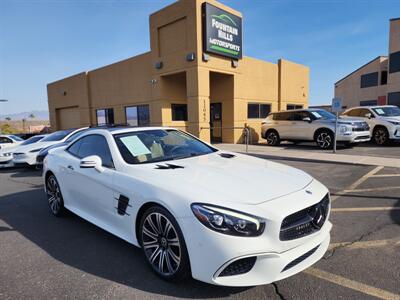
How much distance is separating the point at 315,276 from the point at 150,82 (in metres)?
15.0

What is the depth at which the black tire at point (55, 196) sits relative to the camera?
4.84 m

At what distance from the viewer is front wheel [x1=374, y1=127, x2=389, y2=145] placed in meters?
12.9

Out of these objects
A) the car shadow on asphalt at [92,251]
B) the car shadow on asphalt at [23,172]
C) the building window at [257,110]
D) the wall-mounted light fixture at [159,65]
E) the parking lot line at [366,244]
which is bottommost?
the car shadow on asphalt at [23,172]

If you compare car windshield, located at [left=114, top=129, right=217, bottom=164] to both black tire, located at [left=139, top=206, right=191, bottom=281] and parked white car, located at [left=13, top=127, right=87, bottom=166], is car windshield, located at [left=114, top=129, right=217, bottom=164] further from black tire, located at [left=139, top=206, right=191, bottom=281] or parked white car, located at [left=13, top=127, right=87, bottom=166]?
parked white car, located at [left=13, top=127, right=87, bottom=166]

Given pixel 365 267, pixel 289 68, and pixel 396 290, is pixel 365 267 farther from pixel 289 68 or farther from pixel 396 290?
→ pixel 289 68

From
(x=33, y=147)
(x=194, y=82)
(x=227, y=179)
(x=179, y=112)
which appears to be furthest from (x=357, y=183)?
(x=179, y=112)

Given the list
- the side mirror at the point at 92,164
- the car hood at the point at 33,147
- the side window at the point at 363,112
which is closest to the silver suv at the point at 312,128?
the side window at the point at 363,112

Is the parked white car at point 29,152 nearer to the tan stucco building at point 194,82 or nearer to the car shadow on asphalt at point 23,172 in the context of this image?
the car shadow on asphalt at point 23,172

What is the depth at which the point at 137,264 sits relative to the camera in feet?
10.6

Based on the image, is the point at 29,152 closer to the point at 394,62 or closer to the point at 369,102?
the point at 394,62

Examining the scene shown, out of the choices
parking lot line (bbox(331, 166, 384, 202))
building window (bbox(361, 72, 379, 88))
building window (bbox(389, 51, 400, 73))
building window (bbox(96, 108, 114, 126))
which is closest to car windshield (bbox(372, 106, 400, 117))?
parking lot line (bbox(331, 166, 384, 202))

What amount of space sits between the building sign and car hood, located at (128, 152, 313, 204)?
36.9 ft

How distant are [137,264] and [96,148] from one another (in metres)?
1.74

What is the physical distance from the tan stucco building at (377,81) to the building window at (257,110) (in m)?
19.6
